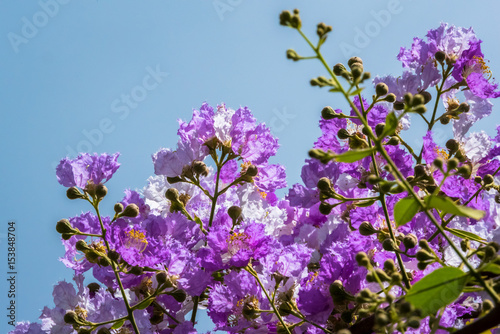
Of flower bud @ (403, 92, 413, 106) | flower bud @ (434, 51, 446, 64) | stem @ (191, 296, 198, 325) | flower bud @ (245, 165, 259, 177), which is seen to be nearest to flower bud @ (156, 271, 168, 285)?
stem @ (191, 296, 198, 325)

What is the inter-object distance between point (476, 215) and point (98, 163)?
1065 mm

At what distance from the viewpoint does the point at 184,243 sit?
1.51 metres

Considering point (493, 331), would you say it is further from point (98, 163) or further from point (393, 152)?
point (98, 163)

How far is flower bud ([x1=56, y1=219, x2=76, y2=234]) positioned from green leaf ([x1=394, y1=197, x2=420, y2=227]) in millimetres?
878

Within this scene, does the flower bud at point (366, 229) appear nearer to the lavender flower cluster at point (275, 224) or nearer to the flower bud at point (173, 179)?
the lavender flower cluster at point (275, 224)

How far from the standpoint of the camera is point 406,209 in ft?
2.89

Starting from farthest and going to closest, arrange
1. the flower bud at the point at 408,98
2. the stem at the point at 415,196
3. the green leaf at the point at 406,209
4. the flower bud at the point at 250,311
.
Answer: the flower bud at the point at 250,311 < the green leaf at the point at 406,209 < the flower bud at the point at 408,98 < the stem at the point at 415,196

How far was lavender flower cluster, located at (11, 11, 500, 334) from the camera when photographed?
1235mm

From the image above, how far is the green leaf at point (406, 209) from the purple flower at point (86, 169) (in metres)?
0.84

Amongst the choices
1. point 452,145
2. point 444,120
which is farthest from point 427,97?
point 452,145

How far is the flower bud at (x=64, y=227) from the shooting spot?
4.66 feet

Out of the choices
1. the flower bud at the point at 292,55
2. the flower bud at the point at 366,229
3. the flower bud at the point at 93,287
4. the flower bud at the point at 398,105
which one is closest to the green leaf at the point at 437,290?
the flower bud at the point at 292,55

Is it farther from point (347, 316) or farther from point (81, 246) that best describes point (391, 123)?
point (81, 246)

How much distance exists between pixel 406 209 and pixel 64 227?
913 mm
